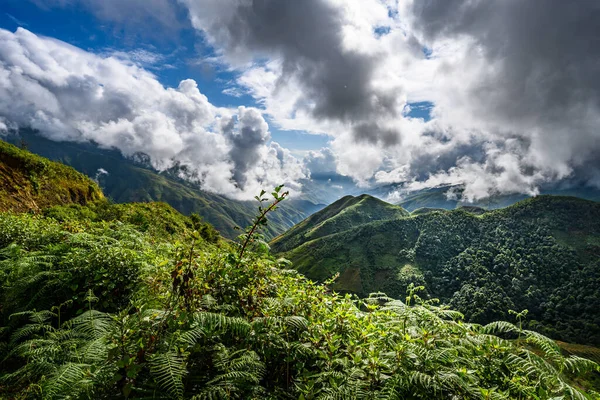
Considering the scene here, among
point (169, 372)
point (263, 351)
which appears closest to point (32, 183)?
point (169, 372)

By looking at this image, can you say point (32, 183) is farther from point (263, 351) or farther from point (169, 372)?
point (263, 351)

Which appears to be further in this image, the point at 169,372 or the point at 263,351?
the point at 263,351

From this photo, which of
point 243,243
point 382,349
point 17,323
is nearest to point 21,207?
point 17,323

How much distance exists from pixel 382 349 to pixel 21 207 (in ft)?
88.4

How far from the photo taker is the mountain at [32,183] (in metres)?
20.3

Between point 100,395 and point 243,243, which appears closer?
point 100,395

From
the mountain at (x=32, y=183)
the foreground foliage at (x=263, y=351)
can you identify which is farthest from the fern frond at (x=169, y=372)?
the mountain at (x=32, y=183)

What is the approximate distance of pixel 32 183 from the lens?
916 inches

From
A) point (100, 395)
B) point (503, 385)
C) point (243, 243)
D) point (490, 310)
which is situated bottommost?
point (100, 395)

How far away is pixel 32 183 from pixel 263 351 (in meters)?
30.2

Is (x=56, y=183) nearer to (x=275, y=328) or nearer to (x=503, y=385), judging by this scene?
(x=275, y=328)

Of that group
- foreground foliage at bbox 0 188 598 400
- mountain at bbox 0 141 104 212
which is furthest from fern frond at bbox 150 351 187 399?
mountain at bbox 0 141 104 212

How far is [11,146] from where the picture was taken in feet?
76.4

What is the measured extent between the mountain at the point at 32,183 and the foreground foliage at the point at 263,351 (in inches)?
834
